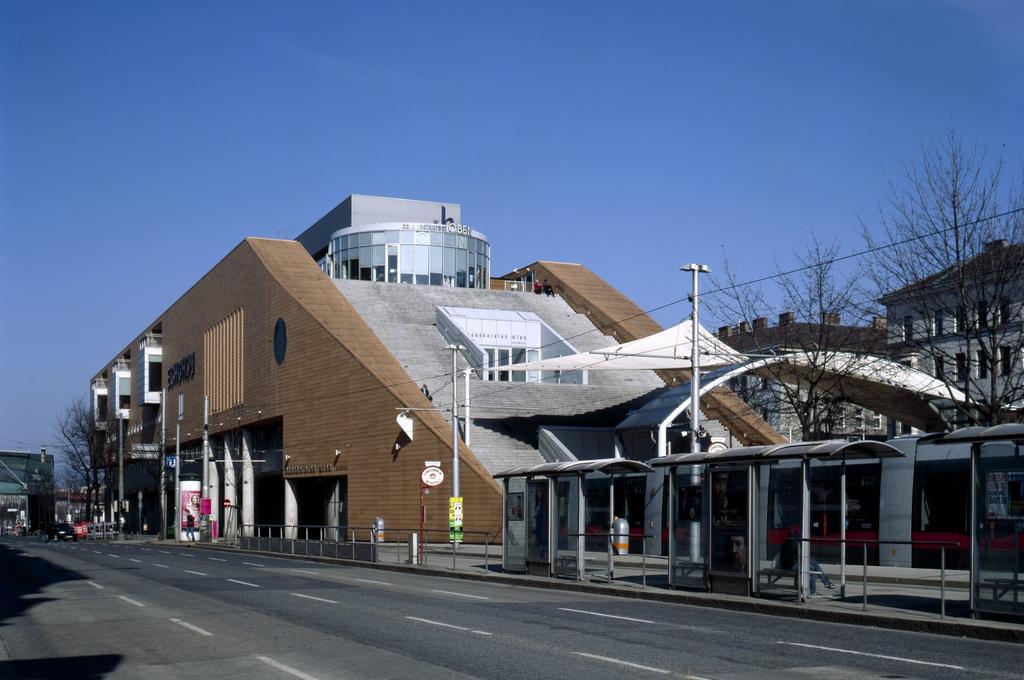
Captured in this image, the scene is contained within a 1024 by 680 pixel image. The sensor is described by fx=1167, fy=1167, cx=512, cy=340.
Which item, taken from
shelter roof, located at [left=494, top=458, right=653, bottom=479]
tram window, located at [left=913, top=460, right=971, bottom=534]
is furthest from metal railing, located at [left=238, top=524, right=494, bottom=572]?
tram window, located at [left=913, top=460, right=971, bottom=534]

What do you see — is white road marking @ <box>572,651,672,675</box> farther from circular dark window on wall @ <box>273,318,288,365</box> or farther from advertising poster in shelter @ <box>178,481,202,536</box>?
advertising poster in shelter @ <box>178,481,202,536</box>

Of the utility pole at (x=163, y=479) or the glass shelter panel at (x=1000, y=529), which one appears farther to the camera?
the utility pole at (x=163, y=479)

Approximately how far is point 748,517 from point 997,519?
5.40 m

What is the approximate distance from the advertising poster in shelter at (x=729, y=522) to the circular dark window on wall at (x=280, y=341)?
49.5m

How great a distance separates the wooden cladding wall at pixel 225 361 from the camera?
77.9 m

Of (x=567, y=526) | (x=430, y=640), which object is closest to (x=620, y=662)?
(x=430, y=640)

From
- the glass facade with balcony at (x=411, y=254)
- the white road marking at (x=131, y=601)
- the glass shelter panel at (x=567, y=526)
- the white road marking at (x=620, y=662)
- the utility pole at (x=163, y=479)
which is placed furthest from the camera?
the glass facade with balcony at (x=411, y=254)

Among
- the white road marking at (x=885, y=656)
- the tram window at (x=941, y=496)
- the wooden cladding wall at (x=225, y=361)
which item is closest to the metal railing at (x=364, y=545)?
the tram window at (x=941, y=496)

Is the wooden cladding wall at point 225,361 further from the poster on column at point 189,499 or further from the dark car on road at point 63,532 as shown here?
the dark car on road at point 63,532

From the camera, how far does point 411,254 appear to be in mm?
84000

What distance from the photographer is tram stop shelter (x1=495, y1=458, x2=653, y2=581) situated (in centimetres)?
2642

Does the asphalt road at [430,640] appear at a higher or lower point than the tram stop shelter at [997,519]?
lower

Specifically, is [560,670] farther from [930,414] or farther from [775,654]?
[930,414]

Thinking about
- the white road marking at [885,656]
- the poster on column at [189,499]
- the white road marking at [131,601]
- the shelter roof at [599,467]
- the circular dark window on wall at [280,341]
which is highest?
the circular dark window on wall at [280,341]
